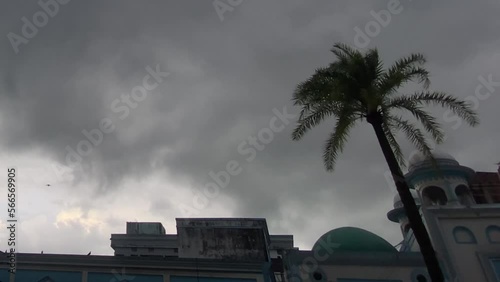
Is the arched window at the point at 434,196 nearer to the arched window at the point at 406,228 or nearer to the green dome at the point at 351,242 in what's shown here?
the arched window at the point at 406,228

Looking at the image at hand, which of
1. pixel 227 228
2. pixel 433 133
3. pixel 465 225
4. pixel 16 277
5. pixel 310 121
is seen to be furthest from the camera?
pixel 227 228

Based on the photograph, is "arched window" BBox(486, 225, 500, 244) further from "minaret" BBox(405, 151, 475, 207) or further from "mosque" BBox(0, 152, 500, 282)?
"minaret" BBox(405, 151, 475, 207)

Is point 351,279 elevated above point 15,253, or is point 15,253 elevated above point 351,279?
point 15,253

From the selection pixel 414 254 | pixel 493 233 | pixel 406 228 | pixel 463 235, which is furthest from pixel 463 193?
pixel 414 254

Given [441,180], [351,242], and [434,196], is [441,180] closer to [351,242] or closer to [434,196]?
[434,196]

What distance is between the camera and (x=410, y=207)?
17516mm

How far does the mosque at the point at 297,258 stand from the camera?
2270 cm

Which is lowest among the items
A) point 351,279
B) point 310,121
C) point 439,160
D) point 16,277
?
point 351,279

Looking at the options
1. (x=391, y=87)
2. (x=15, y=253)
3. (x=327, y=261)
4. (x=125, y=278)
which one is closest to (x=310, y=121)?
(x=391, y=87)

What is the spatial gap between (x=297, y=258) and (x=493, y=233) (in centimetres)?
985

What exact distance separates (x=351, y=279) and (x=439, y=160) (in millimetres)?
12010

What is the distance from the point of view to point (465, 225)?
25.7 meters

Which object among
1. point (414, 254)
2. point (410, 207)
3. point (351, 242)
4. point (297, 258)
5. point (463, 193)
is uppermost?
point (463, 193)

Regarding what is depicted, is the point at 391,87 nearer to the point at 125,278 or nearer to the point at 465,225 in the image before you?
the point at 465,225
